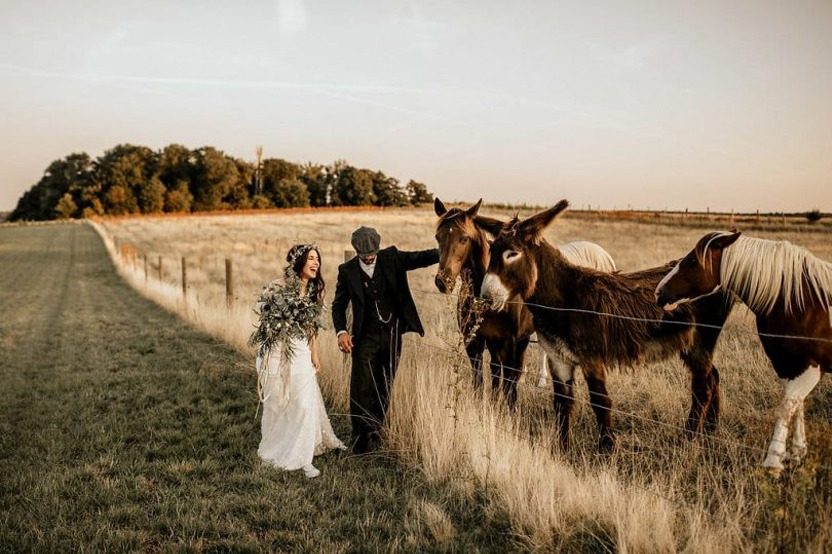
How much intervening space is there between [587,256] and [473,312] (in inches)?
119

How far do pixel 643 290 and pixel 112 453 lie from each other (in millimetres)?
5326

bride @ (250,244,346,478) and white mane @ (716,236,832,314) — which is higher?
white mane @ (716,236,832,314)

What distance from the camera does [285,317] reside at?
17.9 feet

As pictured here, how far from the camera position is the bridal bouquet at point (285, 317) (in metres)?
5.45

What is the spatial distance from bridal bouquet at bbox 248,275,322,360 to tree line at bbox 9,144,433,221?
7380 centimetres

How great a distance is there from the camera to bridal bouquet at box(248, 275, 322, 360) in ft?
17.9

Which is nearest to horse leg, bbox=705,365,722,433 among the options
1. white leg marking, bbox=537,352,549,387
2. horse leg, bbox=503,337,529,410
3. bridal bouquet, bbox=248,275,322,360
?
horse leg, bbox=503,337,529,410

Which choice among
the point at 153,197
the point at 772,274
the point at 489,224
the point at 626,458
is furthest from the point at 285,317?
the point at 153,197

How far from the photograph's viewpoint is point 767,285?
4164 mm

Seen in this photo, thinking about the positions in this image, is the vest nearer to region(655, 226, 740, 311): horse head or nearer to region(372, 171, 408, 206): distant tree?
region(655, 226, 740, 311): horse head

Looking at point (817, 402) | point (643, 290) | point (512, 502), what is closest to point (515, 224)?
point (643, 290)

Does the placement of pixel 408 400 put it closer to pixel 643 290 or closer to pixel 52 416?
pixel 643 290

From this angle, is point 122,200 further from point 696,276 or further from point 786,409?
point 786,409

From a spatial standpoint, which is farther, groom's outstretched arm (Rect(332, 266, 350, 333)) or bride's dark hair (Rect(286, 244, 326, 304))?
bride's dark hair (Rect(286, 244, 326, 304))
